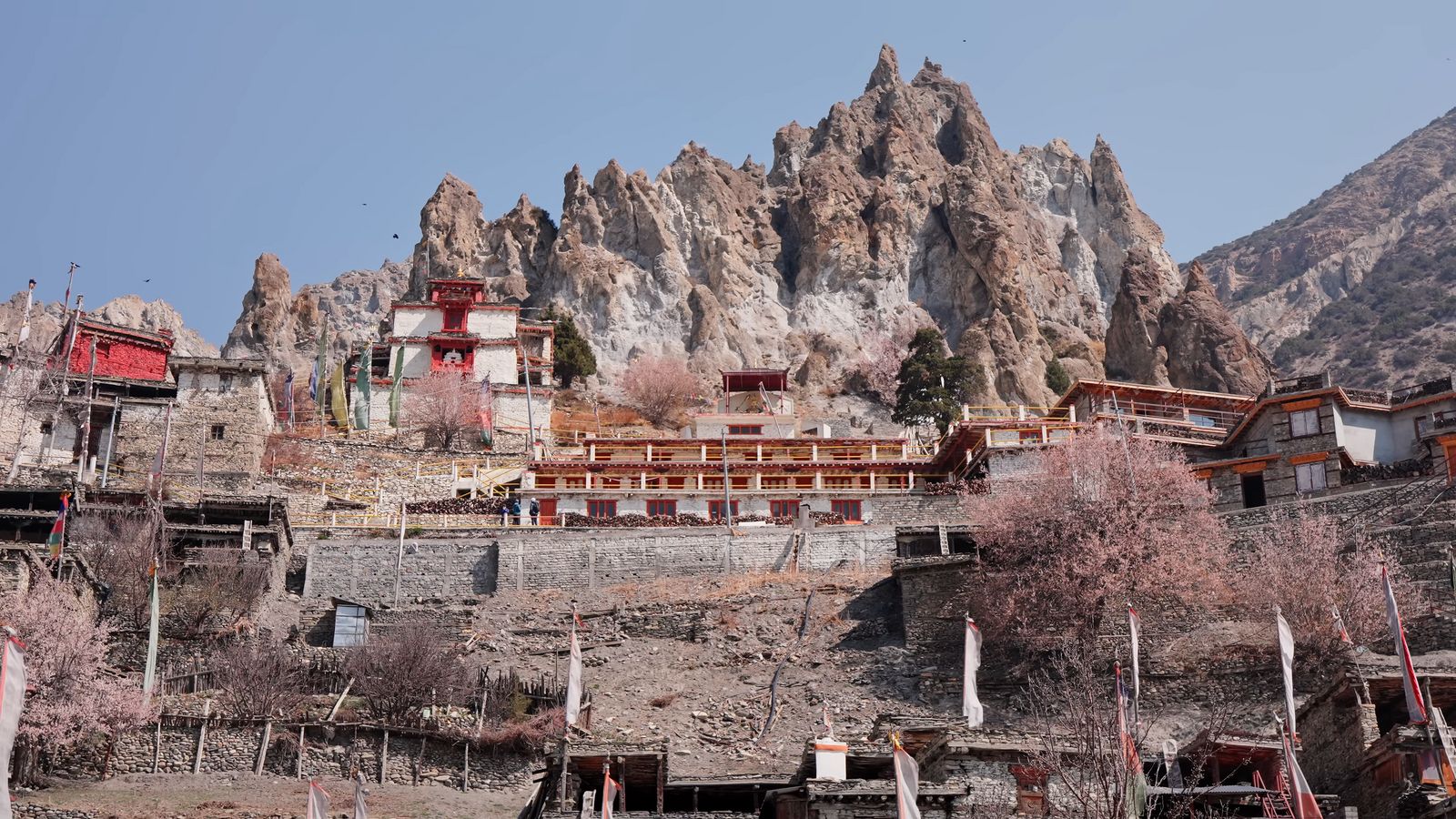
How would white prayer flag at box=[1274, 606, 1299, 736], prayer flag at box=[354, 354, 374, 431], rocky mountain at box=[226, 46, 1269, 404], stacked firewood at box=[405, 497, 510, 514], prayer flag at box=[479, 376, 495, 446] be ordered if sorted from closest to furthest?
white prayer flag at box=[1274, 606, 1299, 736] < stacked firewood at box=[405, 497, 510, 514] < prayer flag at box=[479, 376, 495, 446] < prayer flag at box=[354, 354, 374, 431] < rocky mountain at box=[226, 46, 1269, 404]

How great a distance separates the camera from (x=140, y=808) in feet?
120

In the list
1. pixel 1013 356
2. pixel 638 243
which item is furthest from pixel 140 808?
pixel 638 243

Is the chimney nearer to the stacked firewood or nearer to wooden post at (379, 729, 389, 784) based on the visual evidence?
wooden post at (379, 729, 389, 784)

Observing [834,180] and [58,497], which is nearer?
[58,497]

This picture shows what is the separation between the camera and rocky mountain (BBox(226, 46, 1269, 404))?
357 feet

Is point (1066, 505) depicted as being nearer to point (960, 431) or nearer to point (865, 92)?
point (960, 431)

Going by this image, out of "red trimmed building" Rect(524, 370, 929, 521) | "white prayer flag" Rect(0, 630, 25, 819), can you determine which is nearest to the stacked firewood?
"red trimmed building" Rect(524, 370, 929, 521)

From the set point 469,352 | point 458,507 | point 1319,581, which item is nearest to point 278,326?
point 469,352

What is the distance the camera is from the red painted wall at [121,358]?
2847 inches

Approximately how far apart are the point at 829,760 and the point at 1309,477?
120ft

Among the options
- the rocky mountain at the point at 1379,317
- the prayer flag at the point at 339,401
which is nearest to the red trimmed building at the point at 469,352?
the prayer flag at the point at 339,401

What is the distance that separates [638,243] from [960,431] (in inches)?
2321

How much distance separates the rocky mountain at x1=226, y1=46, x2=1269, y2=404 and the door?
126 ft

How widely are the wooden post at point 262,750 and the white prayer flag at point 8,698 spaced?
1652 centimetres
